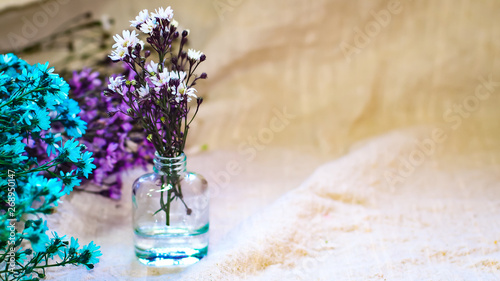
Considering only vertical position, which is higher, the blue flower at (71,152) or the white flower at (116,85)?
the white flower at (116,85)

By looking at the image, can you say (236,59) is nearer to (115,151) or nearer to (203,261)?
(115,151)

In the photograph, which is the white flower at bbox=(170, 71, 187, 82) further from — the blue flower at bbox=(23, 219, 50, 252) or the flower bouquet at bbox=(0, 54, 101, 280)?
the blue flower at bbox=(23, 219, 50, 252)

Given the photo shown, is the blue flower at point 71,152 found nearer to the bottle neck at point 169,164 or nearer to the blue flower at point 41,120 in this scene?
the blue flower at point 41,120

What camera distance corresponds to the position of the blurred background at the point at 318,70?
1.75 m

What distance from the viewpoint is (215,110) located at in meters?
1.85

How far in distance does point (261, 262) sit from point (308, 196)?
269 millimetres

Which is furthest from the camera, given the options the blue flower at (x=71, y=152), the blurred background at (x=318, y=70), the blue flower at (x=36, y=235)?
the blurred background at (x=318, y=70)

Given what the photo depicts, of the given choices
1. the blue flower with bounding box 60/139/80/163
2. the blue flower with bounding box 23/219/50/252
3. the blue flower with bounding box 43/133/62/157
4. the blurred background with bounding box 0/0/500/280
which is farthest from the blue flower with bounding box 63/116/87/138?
the blurred background with bounding box 0/0/500/280

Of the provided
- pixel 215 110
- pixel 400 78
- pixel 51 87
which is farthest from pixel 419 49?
pixel 51 87

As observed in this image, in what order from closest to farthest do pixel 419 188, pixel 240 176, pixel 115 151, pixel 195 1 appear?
pixel 115 151
pixel 419 188
pixel 240 176
pixel 195 1

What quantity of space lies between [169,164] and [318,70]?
0.87 metres

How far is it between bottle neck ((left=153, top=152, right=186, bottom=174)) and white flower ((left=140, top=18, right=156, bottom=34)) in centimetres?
25

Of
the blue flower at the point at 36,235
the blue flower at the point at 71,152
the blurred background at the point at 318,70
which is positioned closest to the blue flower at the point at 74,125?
the blue flower at the point at 71,152

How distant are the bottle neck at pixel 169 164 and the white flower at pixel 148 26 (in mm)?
254
